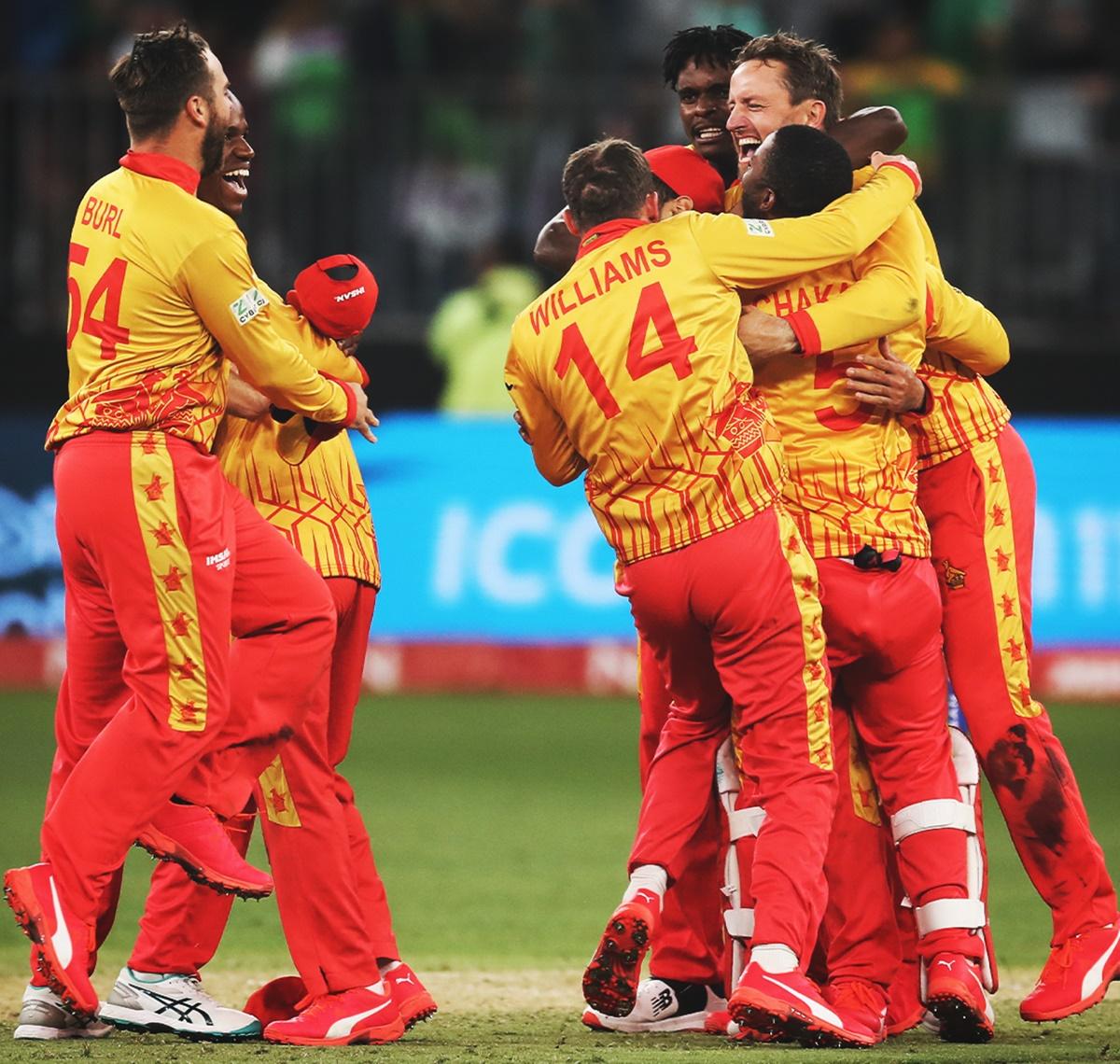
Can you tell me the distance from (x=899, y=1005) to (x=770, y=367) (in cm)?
171

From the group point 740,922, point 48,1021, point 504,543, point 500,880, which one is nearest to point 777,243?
point 740,922

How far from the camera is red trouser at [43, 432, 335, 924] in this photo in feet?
15.9

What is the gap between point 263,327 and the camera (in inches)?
196

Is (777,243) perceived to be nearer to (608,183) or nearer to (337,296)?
(608,183)

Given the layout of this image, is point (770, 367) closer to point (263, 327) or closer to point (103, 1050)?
point (263, 327)

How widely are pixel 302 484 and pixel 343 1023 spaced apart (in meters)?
1.40

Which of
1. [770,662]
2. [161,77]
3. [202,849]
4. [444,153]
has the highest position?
[444,153]

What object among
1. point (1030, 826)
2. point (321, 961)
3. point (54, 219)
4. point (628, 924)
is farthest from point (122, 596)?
point (54, 219)

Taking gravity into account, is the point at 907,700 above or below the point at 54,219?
below

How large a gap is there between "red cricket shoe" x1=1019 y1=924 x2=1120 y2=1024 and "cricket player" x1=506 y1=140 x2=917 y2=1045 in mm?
552

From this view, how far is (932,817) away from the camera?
17.3ft

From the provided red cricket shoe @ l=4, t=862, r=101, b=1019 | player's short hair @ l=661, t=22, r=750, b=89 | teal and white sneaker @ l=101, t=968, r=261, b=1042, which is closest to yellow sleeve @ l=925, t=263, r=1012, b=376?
player's short hair @ l=661, t=22, r=750, b=89

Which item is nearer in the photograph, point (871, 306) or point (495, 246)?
point (871, 306)

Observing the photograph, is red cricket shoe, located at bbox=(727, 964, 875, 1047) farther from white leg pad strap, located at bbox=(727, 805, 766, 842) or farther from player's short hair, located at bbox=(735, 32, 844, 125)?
player's short hair, located at bbox=(735, 32, 844, 125)
